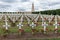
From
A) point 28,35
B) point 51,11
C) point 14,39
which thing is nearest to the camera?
point 14,39

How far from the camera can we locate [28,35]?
1491 centimetres

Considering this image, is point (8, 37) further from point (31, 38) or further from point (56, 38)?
point (56, 38)

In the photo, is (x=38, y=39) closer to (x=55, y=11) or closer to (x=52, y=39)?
(x=52, y=39)

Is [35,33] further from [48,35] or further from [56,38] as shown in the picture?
[56,38]

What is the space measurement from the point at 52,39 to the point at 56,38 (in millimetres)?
398

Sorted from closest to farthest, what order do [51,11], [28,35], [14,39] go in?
[14,39] < [28,35] < [51,11]

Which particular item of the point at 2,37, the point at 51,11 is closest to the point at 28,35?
the point at 2,37

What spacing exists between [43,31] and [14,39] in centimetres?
269

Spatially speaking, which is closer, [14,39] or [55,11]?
[14,39]

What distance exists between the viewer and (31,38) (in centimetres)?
1393

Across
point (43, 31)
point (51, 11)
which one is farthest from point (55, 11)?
point (43, 31)

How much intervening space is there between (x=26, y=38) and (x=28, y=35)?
0.98 metres

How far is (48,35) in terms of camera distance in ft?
50.0

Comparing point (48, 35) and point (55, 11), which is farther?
point (55, 11)
